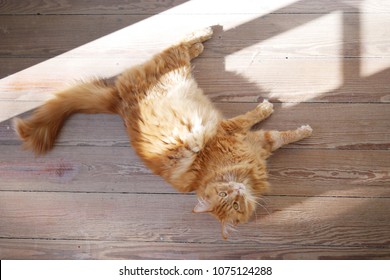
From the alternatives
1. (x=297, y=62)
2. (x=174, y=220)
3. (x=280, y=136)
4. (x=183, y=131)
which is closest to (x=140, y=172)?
(x=174, y=220)

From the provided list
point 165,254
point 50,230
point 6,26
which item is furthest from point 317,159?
point 6,26

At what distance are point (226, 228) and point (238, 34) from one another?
3.12 feet

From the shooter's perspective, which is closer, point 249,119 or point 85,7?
point 249,119

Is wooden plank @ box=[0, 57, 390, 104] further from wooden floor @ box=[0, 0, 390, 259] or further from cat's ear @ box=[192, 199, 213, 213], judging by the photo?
cat's ear @ box=[192, 199, 213, 213]

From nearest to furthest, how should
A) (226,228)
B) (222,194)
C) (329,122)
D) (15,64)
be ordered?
(222,194) → (226,228) → (329,122) → (15,64)

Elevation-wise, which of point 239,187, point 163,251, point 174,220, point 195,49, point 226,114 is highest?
point 195,49

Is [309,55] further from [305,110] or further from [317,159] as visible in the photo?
[317,159]

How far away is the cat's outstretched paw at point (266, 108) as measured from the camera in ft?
6.05

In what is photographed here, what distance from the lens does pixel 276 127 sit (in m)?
1.89

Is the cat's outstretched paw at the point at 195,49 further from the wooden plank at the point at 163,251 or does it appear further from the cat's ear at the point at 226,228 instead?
the wooden plank at the point at 163,251

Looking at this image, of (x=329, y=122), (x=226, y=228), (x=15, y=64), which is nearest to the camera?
(x=226, y=228)

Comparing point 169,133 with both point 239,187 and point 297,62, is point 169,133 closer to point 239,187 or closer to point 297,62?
point 239,187

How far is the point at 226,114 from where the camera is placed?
1908 millimetres

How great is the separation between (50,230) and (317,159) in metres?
1.37
